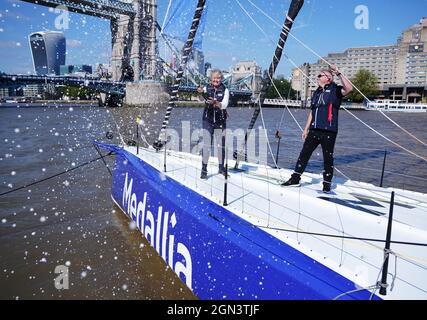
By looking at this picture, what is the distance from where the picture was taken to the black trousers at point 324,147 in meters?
4.20

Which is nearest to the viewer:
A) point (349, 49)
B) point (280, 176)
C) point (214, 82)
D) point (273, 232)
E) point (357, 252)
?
point (357, 252)

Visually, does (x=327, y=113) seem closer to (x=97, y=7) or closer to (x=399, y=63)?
(x=97, y=7)

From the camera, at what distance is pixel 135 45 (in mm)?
58438

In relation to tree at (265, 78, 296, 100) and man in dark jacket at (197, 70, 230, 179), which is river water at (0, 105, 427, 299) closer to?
tree at (265, 78, 296, 100)

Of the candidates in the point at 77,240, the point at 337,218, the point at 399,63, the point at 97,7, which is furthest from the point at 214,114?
the point at 399,63

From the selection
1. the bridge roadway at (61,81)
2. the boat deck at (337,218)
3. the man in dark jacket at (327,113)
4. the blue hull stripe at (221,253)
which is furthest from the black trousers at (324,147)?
the bridge roadway at (61,81)

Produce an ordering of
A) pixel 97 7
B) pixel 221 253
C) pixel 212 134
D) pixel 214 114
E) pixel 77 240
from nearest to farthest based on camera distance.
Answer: pixel 221 253 → pixel 214 114 → pixel 212 134 → pixel 77 240 → pixel 97 7

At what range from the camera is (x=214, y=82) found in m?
4.86

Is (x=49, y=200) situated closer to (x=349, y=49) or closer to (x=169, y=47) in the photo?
(x=169, y=47)

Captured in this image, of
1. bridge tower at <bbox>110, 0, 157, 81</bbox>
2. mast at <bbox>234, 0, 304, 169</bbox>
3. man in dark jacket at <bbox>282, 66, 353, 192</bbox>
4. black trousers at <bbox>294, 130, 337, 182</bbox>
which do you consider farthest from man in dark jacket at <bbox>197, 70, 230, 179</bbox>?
bridge tower at <bbox>110, 0, 157, 81</bbox>

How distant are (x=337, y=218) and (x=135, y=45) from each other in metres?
60.6
